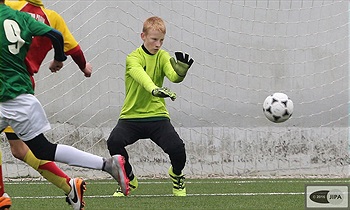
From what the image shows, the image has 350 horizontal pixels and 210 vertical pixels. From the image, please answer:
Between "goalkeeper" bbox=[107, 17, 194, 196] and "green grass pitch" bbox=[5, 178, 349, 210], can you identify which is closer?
"green grass pitch" bbox=[5, 178, 349, 210]

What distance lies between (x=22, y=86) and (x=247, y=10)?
4.53 meters

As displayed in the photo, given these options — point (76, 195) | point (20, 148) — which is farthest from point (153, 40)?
point (76, 195)

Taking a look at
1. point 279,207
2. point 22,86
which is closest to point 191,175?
point 279,207

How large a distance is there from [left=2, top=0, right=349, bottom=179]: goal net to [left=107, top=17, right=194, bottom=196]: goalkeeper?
79.4 inches

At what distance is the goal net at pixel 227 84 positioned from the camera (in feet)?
29.7

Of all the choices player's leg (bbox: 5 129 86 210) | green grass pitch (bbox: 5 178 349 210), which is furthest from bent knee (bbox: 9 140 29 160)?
green grass pitch (bbox: 5 178 349 210)

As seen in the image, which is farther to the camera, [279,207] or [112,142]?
[112,142]

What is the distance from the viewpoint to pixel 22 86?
5.14 meters

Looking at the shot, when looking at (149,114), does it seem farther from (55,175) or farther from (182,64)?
(55,175)

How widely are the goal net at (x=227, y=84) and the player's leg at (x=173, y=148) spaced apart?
2188 mm

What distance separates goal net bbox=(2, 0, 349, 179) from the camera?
9.04 m

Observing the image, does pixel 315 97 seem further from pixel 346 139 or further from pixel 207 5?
pixel 207 5

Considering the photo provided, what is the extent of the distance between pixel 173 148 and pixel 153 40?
0.91 m

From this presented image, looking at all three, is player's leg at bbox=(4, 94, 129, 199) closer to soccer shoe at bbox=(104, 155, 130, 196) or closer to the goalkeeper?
soccer shoe at bbox=(104, 155, 130, 196)
